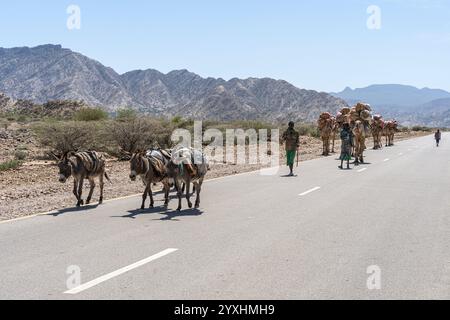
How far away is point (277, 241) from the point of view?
8.48m

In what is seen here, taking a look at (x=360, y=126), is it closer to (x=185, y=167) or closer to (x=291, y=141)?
(x=291, y=141)

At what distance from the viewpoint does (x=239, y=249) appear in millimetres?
7934

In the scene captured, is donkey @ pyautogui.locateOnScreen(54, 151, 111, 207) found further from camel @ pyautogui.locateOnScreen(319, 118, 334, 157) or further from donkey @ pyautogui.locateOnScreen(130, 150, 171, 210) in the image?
camel @ pyautogui.locateOnScreen(319, 118, 334, 157)

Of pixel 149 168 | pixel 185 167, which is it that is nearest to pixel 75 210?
pixel 149 168

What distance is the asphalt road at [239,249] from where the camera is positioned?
6.02m

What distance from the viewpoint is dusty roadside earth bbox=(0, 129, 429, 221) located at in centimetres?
1245

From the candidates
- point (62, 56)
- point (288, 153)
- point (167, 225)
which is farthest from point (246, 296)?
point (62, 56)

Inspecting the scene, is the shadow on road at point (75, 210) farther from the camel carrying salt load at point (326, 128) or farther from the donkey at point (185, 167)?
the camel carrying salt load at point (326, 128)

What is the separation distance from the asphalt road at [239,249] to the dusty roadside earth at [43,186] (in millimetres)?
1325

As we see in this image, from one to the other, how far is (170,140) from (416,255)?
82.3 feet

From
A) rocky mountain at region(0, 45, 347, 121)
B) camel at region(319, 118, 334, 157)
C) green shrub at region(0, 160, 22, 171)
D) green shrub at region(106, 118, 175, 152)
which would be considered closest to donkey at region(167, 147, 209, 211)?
green shrub at region(0, 160, 22, 171)

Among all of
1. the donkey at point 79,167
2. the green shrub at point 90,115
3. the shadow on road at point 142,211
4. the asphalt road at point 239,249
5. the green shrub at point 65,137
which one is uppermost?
the green shrub at point 90,115

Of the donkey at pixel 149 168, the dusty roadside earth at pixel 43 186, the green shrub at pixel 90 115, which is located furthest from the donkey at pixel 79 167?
the green shrub at pixel 90 115

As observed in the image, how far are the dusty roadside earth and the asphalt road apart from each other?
132 centimetres
